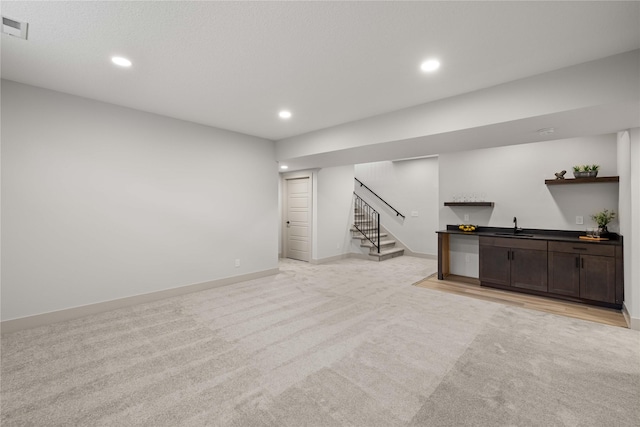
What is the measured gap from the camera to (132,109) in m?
4.02

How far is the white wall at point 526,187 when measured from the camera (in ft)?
14.3

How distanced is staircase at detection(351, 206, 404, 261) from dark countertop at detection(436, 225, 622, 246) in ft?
7.61

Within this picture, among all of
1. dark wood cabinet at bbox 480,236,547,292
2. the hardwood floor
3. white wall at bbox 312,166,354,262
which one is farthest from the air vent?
dark wood cabinet at bbox 480,236,547,292

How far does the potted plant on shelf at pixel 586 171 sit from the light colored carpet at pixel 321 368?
221 centimetres

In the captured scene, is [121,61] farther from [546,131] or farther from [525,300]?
[525,300]

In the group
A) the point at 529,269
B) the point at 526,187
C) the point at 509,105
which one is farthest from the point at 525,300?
the point at 509,105

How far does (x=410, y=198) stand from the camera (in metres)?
8.43

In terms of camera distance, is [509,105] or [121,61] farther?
[509,105]

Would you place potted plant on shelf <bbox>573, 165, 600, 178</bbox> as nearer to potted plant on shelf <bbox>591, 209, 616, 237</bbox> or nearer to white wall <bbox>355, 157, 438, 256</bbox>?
potted plant on shelf <bbox>591, 209, 616, 237</bbox>

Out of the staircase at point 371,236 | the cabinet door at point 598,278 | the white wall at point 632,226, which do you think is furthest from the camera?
the staircase at point 371,236

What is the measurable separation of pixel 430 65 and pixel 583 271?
3.72m

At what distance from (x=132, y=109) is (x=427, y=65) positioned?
392 centimetres

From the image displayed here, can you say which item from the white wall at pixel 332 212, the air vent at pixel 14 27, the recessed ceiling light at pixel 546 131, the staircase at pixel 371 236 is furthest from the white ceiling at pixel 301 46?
the staircase at pixel 371 236

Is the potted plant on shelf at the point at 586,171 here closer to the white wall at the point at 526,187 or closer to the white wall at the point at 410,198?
the white wall at the point at 526,187
